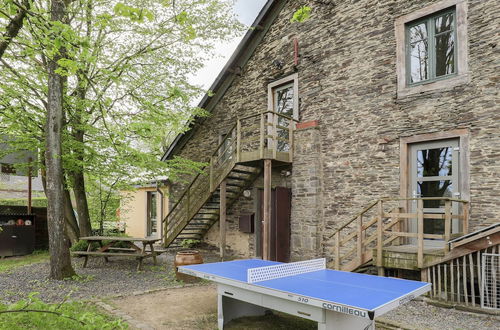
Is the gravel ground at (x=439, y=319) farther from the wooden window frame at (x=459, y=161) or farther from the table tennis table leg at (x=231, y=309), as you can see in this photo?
the wooden window frame at (x=459, y=161)

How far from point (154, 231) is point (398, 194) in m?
12.7

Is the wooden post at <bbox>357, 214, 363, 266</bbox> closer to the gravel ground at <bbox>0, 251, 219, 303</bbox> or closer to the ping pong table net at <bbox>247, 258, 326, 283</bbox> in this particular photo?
the ping pong table net at <bbox>247, 258, 326, 283</bbox>

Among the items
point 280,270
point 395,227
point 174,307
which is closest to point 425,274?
point 395,227

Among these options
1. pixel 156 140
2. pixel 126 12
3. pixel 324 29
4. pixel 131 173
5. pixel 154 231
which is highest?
pixel 324 29

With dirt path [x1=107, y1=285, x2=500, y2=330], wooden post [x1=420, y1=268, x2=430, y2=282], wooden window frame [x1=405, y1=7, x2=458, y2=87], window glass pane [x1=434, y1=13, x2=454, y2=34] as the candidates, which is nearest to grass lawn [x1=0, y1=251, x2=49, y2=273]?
dirt path [x1=107, y1=285, x2=500, y2=330]

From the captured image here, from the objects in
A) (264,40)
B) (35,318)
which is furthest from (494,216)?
(264,40)

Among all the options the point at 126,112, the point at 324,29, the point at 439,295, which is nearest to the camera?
the point at 439,295

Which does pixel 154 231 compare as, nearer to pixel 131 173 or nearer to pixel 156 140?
pixel 131 173

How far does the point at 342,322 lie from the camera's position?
3.83 meters

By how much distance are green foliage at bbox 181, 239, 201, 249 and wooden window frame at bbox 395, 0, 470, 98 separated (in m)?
8.82

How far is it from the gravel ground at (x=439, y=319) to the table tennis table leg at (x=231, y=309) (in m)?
1.88

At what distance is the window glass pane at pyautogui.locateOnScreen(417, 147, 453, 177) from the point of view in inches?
284

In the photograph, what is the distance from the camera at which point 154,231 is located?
1755cm

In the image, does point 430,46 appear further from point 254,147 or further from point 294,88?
point 254,147
